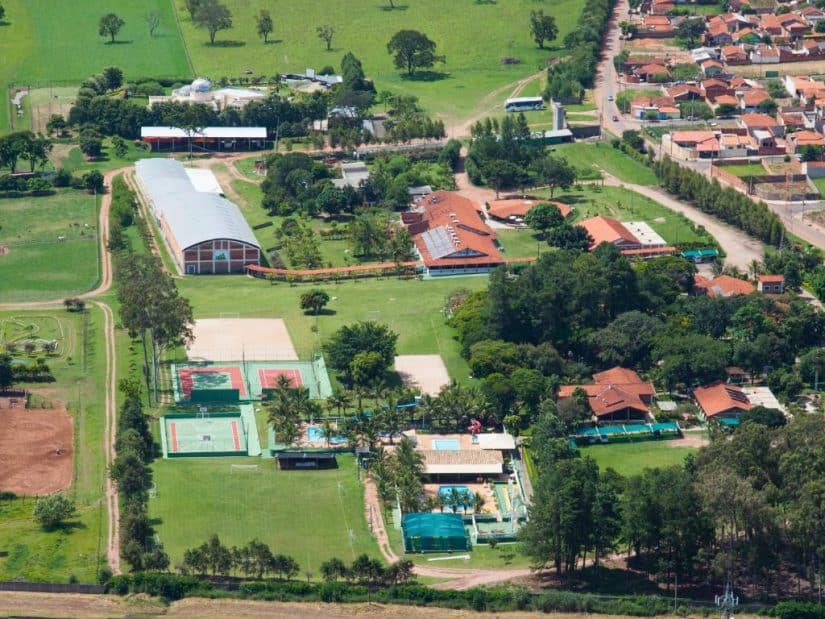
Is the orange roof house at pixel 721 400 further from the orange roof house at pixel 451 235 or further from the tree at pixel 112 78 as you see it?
the tree at pixel 112 78

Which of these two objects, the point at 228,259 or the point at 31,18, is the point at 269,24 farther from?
the point at 228,259

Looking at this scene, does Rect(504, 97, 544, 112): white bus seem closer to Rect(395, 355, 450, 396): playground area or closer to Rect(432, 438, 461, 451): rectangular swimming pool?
Rect(395, 355, 450, 396): playground area

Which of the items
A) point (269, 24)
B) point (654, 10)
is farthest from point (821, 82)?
point (269, 24)

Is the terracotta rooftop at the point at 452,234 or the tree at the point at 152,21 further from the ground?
the tree at the point at 152,21

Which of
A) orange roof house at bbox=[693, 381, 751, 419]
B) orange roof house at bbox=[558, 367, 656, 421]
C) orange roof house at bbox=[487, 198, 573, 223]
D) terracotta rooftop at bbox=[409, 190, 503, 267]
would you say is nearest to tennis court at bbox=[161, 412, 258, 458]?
orange roof house at bbox=[558, 367, 656, 421]

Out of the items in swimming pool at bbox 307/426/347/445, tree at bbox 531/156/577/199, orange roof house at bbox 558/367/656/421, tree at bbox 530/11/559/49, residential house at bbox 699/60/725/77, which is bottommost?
swimming pool at bbox 307/426/347/445

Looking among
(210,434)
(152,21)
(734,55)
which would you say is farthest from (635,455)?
(152,21)

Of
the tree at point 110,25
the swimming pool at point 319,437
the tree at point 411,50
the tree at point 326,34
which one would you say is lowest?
the swimming pool at point 319,437

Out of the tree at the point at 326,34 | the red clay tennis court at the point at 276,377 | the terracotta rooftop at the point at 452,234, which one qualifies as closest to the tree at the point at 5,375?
the red clay tennis court at the point at 276,377
